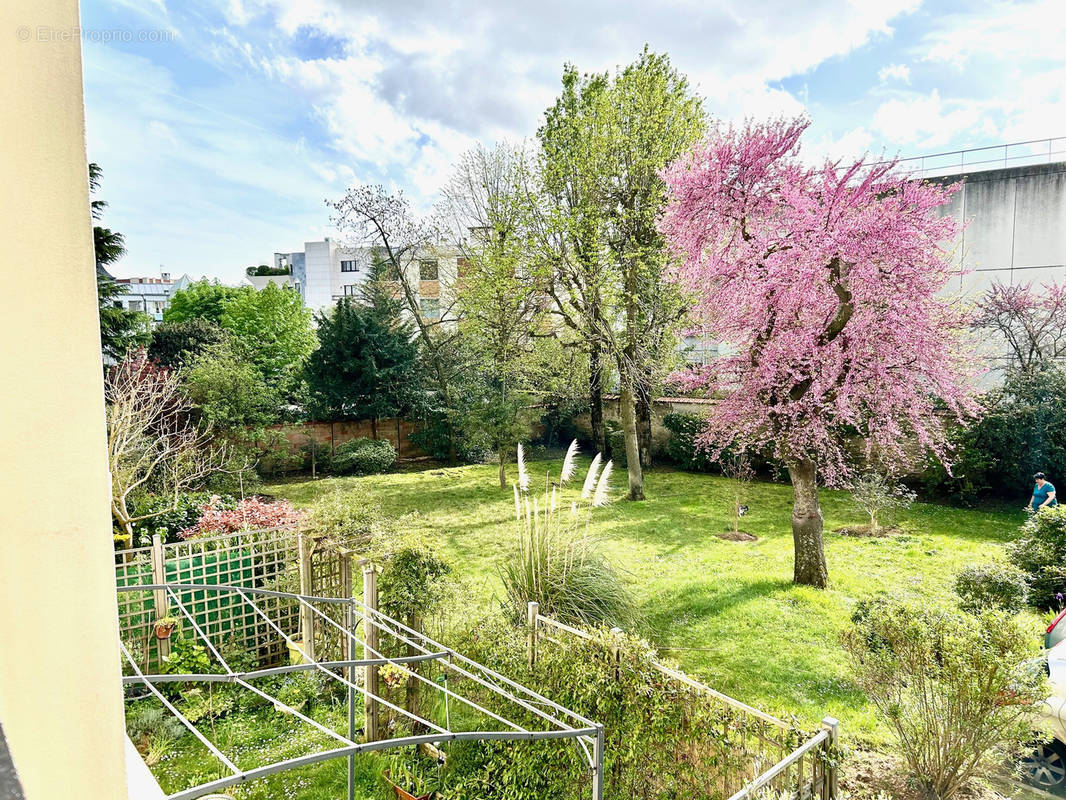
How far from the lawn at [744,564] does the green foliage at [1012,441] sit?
53 cm

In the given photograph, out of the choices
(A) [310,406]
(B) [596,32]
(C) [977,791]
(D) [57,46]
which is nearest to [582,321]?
(B) [596,32]

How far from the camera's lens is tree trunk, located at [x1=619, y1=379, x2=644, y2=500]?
37.5 ft

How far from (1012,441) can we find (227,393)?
46.9 ft

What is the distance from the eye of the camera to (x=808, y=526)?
677 cm

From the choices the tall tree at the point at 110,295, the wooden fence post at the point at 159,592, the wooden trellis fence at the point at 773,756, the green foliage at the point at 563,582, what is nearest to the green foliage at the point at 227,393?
the tall tree at the point at 110,295

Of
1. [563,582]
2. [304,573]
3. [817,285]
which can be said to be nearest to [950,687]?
[563,582]

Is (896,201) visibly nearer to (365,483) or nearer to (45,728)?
(45,728)

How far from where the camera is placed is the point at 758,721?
309 cm

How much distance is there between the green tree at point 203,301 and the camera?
26984 millimetres

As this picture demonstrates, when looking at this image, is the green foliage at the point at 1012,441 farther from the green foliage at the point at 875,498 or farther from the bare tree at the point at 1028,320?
the green foliage at the point at 875,498

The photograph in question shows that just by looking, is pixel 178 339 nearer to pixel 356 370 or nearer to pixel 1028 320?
pixel 356 370

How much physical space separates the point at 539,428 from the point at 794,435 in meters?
10.6

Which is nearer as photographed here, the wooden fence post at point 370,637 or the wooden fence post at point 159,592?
the wooden fence post at point 370,637

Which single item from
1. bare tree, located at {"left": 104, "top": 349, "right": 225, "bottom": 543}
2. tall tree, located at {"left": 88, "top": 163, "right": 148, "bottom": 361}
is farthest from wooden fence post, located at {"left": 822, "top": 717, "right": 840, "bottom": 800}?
tall tree, located at {"left": 88, "top": 163, "right": 148, "bottom": 361}
